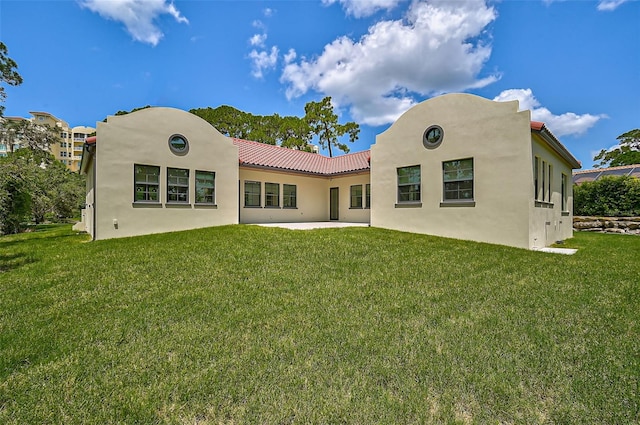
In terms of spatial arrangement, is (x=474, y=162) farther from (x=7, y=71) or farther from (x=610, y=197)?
(x=7, y=71)

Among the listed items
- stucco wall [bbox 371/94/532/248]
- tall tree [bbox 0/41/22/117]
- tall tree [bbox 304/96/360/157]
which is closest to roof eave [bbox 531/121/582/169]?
stucco wall [bbox 371/94/532/248]

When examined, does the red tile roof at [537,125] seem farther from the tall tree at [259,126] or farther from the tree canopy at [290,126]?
the tall tree at [259,126]

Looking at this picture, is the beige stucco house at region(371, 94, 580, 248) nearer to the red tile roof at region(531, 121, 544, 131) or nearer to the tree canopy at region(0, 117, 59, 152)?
the red tile roof at region(531, 121, 544, 131)

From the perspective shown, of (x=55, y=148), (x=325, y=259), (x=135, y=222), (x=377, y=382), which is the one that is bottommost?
(x=377, y=382)

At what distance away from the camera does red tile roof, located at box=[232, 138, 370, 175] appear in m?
16.9

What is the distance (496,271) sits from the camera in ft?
24.5

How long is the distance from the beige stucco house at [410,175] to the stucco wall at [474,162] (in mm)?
35

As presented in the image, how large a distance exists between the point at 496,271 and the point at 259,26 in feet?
40.5

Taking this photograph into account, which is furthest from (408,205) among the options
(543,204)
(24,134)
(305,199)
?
(24,134)

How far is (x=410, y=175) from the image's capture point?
1323 centimetres

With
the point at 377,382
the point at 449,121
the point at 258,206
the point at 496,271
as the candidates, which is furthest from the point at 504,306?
the point at 258,206

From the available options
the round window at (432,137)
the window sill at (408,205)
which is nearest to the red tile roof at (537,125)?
the round window at (432,137)

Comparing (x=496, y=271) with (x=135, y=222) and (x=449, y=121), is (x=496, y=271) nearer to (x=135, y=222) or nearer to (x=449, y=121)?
(x=449, y=121)

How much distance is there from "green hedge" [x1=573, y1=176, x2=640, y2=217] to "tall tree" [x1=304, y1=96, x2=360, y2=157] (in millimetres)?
20518
